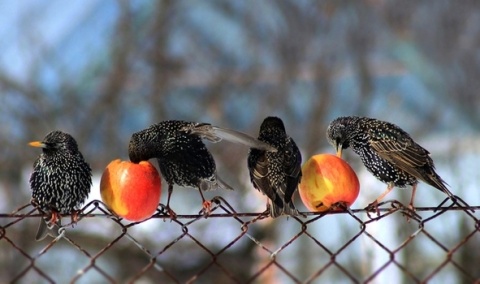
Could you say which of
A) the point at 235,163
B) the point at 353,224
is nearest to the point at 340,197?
the point at 235,163

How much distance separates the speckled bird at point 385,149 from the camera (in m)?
2.46

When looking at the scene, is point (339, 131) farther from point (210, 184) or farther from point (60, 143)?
point (60, 143)

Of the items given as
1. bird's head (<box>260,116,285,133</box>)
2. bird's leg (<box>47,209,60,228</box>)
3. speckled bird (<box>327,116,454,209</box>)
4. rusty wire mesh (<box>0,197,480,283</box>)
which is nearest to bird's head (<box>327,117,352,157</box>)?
speckled bird (<box>327,116,454,209</box>)

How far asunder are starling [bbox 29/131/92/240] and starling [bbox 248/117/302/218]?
530 mm

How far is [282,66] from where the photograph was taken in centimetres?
600

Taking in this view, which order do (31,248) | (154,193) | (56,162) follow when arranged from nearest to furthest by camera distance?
(154,193) < (56,162) < (31,248)

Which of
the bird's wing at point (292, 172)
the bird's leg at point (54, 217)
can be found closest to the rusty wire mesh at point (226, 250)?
the bird's wing at point (292, 172)

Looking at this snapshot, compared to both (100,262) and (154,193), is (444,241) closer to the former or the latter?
(100,262)

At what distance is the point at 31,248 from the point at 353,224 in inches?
106

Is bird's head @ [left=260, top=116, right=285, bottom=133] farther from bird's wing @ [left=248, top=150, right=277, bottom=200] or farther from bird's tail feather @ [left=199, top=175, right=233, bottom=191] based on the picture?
bird's tail feather @ [left=199, top=175, right=233, bottom=191]

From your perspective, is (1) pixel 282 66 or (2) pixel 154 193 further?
(1) pixel 282 66

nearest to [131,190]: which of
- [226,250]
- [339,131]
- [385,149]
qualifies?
[339,131]

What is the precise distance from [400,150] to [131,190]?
103cm

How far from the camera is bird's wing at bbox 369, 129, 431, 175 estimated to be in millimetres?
2453
